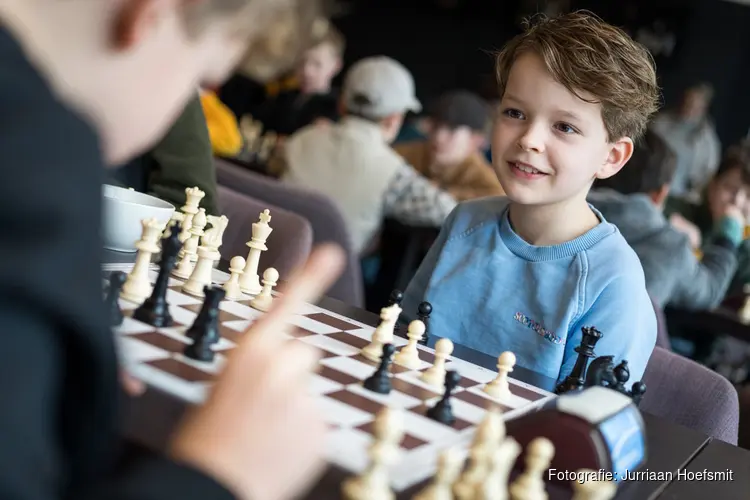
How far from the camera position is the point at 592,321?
5.09 ft

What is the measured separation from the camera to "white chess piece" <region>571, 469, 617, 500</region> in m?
0.81

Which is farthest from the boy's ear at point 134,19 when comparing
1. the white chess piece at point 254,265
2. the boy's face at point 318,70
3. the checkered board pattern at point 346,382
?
the boy's face at point 318,70

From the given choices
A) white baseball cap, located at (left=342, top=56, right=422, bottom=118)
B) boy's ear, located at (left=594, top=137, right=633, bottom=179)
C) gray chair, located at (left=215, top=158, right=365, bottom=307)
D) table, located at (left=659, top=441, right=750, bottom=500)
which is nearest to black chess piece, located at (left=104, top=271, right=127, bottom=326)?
table, located at (left=659, top=441, right=750, bottom=500)

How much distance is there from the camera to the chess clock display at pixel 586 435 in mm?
885

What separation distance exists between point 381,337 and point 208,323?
0.31 m

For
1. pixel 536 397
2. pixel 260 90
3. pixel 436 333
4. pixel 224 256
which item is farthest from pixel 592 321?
pixel 260 90

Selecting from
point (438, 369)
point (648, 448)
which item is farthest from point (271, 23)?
point (648, 448)

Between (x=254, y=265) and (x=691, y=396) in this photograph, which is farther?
(x=691, y=396)

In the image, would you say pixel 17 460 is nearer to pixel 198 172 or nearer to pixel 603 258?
pixel 603 258

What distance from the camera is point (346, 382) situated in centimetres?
99

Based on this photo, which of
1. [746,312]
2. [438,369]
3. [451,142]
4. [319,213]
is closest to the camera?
[438,369]

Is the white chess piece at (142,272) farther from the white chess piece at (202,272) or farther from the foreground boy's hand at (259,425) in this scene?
the foreground boy's hand at (259,425)

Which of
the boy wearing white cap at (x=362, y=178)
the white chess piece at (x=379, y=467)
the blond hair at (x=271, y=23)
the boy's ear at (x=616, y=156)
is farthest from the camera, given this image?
the boy wearing white cap at (x=362, y=178)

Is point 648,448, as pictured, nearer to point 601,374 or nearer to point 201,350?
point 601,374
